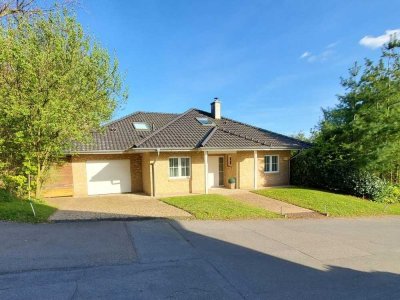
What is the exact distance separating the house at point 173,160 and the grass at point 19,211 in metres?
3.47

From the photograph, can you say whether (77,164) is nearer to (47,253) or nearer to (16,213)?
(16,213)

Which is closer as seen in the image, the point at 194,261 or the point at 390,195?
the point at 194,261

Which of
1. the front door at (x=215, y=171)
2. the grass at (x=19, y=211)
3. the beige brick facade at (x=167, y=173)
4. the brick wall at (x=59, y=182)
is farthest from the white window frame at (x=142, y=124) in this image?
the grass at (x=19, y=211)

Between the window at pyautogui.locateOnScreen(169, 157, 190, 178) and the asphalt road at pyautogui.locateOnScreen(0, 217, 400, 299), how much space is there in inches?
257

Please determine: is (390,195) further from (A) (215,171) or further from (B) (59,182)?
(B) (59,182)

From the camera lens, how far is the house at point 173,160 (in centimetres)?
1509

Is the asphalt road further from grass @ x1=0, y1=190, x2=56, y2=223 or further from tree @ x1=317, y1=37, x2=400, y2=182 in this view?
tree @ x1=317, y1=37, x2=400, y2=182

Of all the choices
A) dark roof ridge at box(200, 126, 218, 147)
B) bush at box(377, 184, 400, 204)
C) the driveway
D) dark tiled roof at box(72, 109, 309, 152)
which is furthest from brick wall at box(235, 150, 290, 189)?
the driveway

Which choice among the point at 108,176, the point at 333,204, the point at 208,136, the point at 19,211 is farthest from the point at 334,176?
the point at 19,211

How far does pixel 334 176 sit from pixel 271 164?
4030mm

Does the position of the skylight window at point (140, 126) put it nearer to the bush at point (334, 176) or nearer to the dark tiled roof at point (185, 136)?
the dark tiled roof at point (185, 136)

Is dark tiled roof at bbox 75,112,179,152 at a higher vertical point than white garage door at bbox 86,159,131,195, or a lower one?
higher

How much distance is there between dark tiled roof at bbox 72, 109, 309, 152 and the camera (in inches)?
603

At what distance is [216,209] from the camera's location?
11133mm
